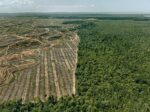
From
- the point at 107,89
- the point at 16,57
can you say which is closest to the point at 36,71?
the point at 16,57

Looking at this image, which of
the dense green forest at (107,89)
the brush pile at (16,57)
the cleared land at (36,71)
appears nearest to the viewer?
the dense green forest at (107,89)

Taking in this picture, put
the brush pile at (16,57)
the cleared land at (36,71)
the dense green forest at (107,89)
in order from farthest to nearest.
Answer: the brush pile at (16,57)
the cleared land at (36,71)
the dense green forest at (107,89)

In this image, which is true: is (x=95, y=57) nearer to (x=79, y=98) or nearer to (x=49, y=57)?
(x=49, y=57)

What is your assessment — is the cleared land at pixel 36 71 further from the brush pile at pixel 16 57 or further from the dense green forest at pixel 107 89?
the dense green forest at pixel 107 89

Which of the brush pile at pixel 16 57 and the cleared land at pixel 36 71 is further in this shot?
the brush pile at pixel 16 57

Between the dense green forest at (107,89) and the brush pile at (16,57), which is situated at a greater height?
the dense green forest at (107,89)

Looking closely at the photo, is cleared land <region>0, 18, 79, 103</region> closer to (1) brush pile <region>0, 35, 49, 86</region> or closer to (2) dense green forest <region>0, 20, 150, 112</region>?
(1) brush pile <region>0, 35, 49, 86</region>

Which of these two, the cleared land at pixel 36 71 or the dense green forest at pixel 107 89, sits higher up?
the dense green forest at pixel 107 89

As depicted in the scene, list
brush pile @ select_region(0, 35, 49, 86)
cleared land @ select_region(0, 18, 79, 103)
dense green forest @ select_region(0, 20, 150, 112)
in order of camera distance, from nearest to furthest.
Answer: dense green forest @ select_region(0, 20, 150, 112)
cleared land @ select_region(0, 18, 79, 103)
brush pile @ select_region(0, 35, 49, 86)

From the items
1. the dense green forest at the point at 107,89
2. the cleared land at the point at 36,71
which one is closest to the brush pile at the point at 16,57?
the cleared land at the point at 36,71

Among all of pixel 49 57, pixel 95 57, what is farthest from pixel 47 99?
pixel 49 57

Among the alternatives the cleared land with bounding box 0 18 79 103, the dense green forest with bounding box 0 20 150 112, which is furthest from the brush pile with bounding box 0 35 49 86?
the dense green forest with bounding box 0 20 150 112
